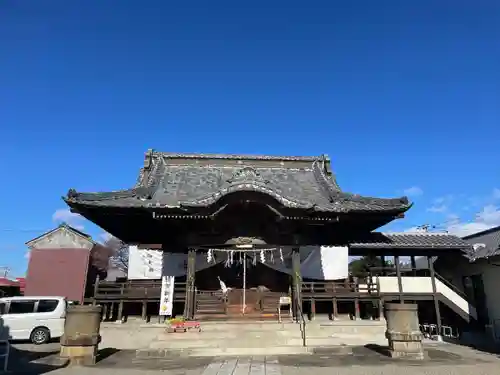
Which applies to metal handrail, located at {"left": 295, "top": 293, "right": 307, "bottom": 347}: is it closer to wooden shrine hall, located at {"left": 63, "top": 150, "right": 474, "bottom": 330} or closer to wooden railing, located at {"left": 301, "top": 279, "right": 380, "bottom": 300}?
wooden shrine hall, located at {"left": 63, "top": 150, "right": 474, "bottom": 330}

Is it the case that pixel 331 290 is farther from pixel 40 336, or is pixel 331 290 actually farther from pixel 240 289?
pixel 40 336

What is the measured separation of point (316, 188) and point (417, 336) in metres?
9.41

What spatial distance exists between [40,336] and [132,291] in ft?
15.3

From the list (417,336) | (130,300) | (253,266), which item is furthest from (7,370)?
(417,336)

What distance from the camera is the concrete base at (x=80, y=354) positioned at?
995cm

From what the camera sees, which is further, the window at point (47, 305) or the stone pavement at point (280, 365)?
the window at point (47, 305)

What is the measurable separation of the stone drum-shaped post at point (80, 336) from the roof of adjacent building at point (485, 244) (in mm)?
17253

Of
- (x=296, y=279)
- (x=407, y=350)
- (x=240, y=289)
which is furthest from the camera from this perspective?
(x=240, y=289)

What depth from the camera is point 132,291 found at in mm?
15305

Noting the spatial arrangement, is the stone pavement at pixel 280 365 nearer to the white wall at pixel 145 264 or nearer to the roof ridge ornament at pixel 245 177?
the white wall at pixel 145 264

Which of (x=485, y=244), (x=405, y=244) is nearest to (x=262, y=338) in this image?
(x=405, y=244)

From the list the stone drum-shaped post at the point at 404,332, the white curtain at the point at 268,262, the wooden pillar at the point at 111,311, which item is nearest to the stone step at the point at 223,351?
the stone drum-shaped post at the point at 404,332

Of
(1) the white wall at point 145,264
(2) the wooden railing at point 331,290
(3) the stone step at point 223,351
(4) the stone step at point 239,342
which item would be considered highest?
(1) the white wall at point 145,264

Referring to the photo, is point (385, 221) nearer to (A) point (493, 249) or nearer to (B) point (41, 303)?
(A) point (493, 249)
